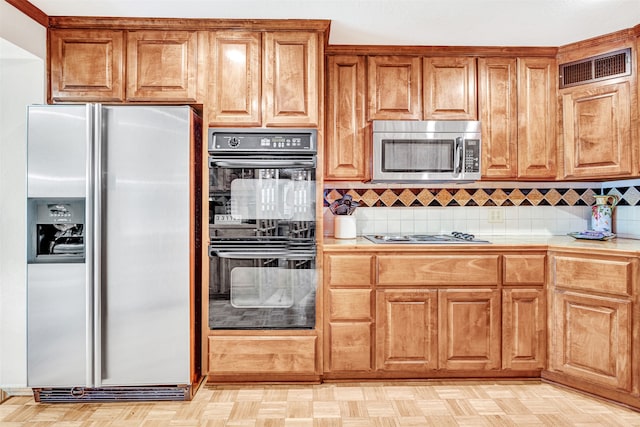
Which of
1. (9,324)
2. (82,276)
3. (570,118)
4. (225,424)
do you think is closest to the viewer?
(225,424)

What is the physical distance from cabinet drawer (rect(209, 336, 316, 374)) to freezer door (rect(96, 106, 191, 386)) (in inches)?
9.8

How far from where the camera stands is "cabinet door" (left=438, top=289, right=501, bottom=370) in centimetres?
251

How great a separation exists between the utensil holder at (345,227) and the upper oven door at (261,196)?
1.47 ft

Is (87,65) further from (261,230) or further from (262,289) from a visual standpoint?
(262,289)

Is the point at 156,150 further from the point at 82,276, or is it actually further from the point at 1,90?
the point at 1,90

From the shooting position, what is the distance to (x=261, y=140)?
247 cm

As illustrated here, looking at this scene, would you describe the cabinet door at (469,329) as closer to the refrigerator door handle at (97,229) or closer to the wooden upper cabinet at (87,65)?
the refrigerator door handle at (97,229)

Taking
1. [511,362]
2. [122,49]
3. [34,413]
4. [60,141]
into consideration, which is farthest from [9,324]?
[511,362]

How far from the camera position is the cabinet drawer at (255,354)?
2471mm

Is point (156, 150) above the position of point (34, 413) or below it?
above

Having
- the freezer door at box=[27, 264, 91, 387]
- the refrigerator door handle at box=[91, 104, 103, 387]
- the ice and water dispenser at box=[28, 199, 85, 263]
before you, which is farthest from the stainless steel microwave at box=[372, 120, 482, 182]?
the freezer door at box=[27, 264, 91, 387]

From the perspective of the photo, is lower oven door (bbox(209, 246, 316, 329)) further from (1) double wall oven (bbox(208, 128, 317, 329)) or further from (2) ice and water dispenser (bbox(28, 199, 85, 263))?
(2) ice and water dispenser (bbox(28, 199, 85, 263))

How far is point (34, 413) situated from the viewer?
2.22 meters

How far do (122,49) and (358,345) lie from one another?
2343 millimetres
